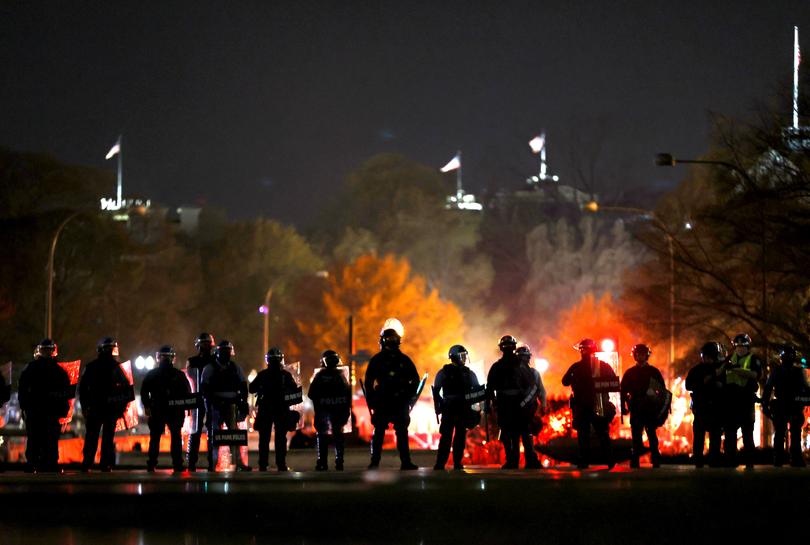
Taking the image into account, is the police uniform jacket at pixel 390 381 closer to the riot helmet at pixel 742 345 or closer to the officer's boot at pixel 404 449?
the officer's boot at pixel 404 449

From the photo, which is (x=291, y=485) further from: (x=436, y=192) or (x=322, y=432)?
(x=436, y=192)

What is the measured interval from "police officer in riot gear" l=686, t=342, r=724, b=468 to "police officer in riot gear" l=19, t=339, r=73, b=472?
9526 millimetres

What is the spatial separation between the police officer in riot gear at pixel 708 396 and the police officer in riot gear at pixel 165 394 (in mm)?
7742

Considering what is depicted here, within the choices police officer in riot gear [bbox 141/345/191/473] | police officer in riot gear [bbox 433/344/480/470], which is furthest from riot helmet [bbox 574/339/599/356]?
police officer in riot gear [bbox 141/345/191/473]

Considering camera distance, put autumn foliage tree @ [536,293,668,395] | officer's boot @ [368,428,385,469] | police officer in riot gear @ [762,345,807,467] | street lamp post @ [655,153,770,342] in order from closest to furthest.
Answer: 1. officer's boot @ [368,428,385,469]
2. police officer in riot gear @ [762,345,807,467]
3. street lamp post @ [655,153,770,342]
4. autumn foliage tree @ [536,293,668,395]

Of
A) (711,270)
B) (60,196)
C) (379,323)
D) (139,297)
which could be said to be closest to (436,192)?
(379,323)

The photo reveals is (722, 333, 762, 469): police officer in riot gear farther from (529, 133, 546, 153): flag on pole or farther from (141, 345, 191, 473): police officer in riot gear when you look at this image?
(529, 133, 546, 153): flag on pole

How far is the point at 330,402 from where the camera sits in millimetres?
21781

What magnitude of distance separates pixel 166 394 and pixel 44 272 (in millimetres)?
37253

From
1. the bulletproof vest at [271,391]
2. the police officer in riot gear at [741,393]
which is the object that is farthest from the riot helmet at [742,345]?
the bulletproof vest at [271,391]

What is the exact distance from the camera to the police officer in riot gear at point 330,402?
71.3 ft

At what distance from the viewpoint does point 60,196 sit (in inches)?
2365

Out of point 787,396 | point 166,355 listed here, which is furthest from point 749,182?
point 166,355

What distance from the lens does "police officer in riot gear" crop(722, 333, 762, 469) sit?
2181 cm
